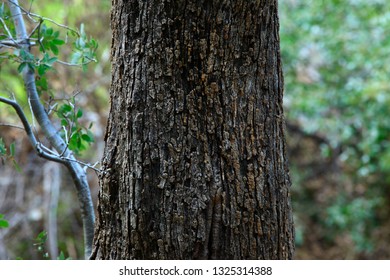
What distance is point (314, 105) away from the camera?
4.96 metres

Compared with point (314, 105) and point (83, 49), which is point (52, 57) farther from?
point (314, 105)

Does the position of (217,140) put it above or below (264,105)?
below

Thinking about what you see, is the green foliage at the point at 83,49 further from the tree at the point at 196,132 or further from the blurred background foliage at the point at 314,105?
the blurred background foliage at the point at 314,105

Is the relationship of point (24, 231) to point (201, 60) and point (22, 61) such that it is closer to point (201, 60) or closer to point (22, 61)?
point (22, 61)

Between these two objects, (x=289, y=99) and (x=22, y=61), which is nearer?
(x=22, y=61)

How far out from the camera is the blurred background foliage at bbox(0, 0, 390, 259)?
184 inches

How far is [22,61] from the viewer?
6.68ft

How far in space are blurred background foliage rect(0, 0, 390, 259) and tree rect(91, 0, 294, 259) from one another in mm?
2673

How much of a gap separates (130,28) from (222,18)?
0.30 m

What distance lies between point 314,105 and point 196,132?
11.4 feet

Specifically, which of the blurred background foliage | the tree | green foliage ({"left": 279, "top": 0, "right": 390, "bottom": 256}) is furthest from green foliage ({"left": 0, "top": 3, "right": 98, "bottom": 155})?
green foliage ({"left": 279, "top": 0, "right": 390, "bottom": 256})

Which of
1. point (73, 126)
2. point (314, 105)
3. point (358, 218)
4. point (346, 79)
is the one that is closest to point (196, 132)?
point (73, 126)

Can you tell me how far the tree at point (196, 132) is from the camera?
5.46 ft
